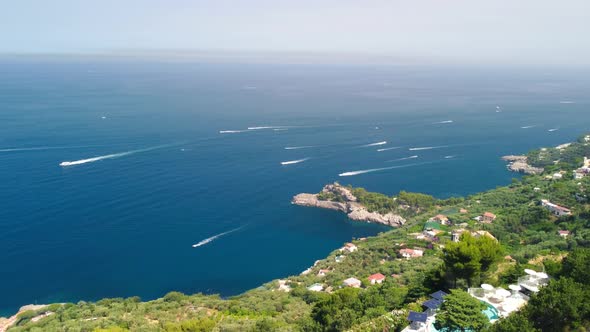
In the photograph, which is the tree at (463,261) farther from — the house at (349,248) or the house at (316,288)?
the house at (349,248)

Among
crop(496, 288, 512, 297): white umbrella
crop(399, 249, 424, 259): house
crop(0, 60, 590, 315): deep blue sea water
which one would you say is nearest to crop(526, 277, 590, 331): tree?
crop(496, 288, 512, 297): white umbrella

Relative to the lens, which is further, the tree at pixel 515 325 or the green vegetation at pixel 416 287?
the green vegetation at pixel 416 287

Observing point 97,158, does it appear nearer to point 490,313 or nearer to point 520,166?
point 490,313

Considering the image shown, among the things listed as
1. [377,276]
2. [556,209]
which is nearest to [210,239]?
[377,276]

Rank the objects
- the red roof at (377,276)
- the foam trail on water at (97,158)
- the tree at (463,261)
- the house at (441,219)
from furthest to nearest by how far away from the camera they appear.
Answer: the foam trail on water at (97,158)
the house at (441,219)
the red roof at (377,276)
the tree at (463,261)

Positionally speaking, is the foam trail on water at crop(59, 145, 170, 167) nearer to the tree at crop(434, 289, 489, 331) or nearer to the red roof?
the red roof

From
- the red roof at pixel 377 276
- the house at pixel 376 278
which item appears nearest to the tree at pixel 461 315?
the house at pixel 376 278

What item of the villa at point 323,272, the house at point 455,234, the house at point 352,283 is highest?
the house at point 455,234

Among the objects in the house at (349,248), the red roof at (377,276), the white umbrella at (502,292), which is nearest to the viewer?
the white umbrella at (502,292)
